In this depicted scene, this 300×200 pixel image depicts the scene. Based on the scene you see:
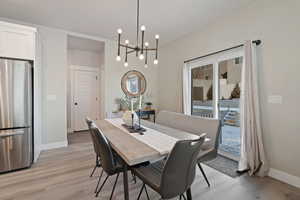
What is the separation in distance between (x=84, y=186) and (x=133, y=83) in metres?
2.96

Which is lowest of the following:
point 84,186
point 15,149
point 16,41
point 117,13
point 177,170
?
point 84,186

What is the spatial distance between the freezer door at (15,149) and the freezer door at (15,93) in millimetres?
120

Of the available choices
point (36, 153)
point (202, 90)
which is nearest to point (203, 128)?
point (202, 90)

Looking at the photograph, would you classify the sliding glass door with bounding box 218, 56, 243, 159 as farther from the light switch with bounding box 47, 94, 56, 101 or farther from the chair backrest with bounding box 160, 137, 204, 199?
the light switch with bounding box 47, 94, 56, 101

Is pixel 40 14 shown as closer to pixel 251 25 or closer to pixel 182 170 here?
pixel 182 170

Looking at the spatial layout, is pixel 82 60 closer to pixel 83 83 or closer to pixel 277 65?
pixel 83 83

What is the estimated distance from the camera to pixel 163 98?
4547 millimetres

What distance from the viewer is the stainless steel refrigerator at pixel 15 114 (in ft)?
7.14

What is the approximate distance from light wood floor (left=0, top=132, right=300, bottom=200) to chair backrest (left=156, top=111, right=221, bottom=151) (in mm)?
545

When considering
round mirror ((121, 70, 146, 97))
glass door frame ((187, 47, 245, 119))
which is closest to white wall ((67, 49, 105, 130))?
round mirror ((121, 70, 146, 97))

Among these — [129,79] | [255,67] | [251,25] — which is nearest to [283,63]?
[255,67]

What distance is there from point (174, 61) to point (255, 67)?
2132 mm

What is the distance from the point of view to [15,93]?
2.26 m

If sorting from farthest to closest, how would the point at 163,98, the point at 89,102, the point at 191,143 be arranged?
the point at 89,102, the point at 163,98, the point at 191,143
